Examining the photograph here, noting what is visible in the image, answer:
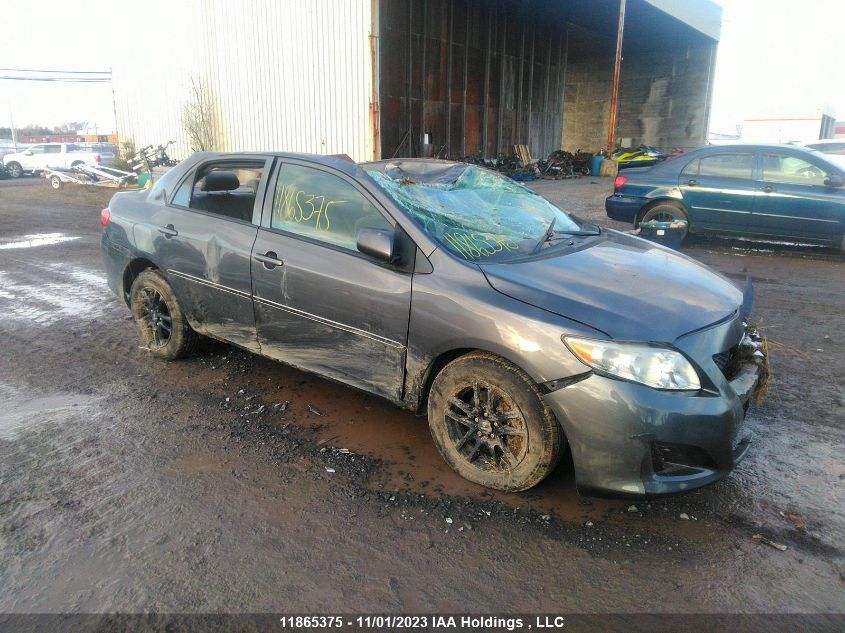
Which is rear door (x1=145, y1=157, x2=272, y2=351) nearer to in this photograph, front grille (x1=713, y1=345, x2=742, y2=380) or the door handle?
the door handle

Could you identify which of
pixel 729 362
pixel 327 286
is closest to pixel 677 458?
pixel 729 362

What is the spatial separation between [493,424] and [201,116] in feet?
67.9

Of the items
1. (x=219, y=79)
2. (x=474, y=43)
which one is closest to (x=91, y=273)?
(x=219, y=79)

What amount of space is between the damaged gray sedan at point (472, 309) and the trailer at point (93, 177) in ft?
58.0

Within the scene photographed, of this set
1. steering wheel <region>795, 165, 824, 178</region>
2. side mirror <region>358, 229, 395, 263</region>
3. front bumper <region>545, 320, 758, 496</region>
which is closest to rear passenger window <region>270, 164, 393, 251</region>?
side mirror <region>358, 229, 395, 263</region>

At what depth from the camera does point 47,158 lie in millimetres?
29797

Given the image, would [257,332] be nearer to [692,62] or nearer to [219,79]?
[219,79]

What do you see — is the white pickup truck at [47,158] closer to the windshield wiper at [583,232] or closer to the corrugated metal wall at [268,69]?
the corrugated metal wall at [268,69]

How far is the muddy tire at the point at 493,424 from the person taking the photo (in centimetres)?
296

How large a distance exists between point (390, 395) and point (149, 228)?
245cm

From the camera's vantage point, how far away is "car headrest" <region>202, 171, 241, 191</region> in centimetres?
447

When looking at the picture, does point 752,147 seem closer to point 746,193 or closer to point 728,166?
point 728,166

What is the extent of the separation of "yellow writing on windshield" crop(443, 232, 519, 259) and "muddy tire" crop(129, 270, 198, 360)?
2.32 m

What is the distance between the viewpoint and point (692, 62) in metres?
30.0
